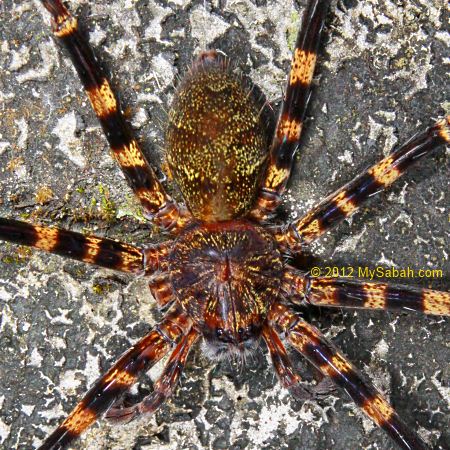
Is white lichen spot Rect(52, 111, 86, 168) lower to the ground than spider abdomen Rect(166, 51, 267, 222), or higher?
higher

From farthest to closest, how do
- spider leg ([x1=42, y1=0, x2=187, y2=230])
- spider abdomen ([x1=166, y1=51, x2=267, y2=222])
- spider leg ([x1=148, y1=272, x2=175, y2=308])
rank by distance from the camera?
1. spider leg ([x1=148, y1=272, x2=175, y2=308])
2. spider leg ([x1=42, y1=0, x2=187, y2=230])
3. spider abdomen ([x1=166, y1=51, x2=267, y2=222])

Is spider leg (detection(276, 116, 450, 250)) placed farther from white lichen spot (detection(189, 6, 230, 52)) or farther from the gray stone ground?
white lichen spot (detection(189, 6, 230, 52))

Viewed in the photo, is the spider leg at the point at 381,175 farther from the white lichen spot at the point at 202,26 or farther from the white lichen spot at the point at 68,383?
the white lichen spot at the point at 68,383

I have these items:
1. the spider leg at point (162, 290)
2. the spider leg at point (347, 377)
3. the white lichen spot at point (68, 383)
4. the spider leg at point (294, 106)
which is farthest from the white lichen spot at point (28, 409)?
the spider leg at point (294, 106)

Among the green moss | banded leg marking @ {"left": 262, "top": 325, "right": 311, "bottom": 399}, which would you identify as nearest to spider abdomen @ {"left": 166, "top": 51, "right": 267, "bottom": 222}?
the green moss

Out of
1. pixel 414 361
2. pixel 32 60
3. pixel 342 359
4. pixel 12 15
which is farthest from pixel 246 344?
pixel 12 15

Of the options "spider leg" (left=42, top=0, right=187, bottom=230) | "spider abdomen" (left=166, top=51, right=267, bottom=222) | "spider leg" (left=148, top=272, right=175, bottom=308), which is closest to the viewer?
"spider abdomen" (left=166, top=51, right=267, bottom=222)

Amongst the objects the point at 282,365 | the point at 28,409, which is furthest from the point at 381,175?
the point at 28,409
